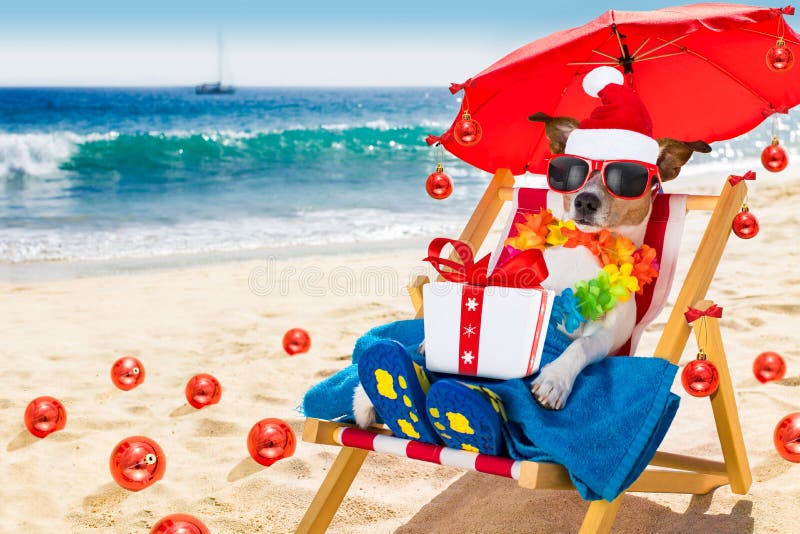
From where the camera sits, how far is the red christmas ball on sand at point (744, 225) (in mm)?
2369

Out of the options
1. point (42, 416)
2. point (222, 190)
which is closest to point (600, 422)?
point (42, 416)

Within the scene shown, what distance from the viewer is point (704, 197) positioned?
8.14ft

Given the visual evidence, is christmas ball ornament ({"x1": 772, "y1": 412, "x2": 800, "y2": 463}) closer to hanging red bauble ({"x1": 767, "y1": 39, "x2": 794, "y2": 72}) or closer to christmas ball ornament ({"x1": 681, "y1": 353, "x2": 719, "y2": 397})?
christmas ball ornament ({"x1": 681, "y1": 353, "x2": 719, "y2": 397})

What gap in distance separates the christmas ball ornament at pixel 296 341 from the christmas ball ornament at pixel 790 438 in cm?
197

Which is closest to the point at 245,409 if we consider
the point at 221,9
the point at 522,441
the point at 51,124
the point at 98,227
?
the point at 522,441

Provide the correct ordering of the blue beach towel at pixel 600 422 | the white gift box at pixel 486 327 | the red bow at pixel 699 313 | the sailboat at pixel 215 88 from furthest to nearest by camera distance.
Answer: the sailboat at pixel 215 88, the red bow at pixel 699 313, the white gift box at pixel 486 327, the blue beach towel at pixel 600 422

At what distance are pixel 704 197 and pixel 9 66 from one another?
34255 mm

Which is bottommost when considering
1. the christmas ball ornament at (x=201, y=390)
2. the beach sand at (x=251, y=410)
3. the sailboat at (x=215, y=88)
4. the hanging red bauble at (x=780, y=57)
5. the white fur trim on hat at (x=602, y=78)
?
the beach sand at (x=251, y=410)

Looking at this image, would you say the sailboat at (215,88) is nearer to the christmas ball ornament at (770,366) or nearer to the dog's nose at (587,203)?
the christmas ball ornament at (770,366)

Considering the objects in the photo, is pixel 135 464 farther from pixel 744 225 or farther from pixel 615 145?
pixel 744 225

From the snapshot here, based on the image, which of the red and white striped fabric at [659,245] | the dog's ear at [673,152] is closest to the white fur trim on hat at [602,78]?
the dog's ear at [673,152]

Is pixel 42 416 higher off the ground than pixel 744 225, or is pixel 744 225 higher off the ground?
pixel 744 225

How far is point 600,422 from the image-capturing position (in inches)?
75.6

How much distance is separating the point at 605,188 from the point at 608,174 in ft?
0.13
